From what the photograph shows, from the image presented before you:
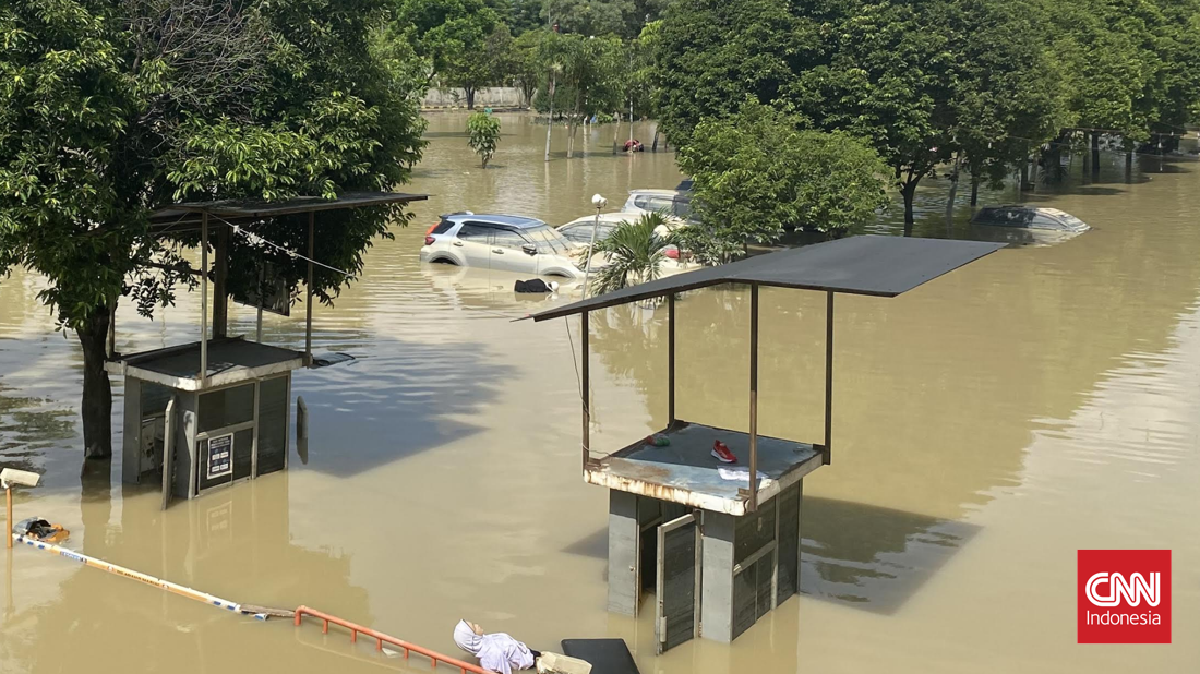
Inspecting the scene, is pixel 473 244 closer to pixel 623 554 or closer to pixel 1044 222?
pixel 1044 222

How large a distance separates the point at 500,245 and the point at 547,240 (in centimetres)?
105

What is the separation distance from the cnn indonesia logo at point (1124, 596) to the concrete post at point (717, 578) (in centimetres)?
301

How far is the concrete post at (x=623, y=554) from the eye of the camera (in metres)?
10.6

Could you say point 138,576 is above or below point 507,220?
below

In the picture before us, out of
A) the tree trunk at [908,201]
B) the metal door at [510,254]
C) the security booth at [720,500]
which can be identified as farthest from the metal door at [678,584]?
the tree trunk at [908,201]

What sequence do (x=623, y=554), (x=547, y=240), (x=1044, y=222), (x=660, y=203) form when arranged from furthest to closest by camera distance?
(x=1044, y=222) < (x=660, y=203) < (x=547, y=240) < (x=623, y=554)

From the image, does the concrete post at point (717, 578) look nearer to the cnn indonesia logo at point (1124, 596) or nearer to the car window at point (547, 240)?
the cnn indonesia logo at point (1124, 596)

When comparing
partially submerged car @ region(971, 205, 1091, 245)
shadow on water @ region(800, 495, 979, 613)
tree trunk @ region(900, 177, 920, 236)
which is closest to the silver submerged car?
tree trunk @ region(900, 177, 920, 236)

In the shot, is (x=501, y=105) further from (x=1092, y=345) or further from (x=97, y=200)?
(x=97, y=200)

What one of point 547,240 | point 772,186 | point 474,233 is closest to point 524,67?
point 474,233

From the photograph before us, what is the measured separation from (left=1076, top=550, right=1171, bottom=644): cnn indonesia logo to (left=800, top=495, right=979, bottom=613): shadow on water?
1.30 meters

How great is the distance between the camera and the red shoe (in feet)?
35.6

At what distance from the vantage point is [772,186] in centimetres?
2627

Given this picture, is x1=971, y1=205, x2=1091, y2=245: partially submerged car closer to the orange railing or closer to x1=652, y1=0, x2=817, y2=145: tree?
x1=652, y1=0, x2=817, y2=145: tree
